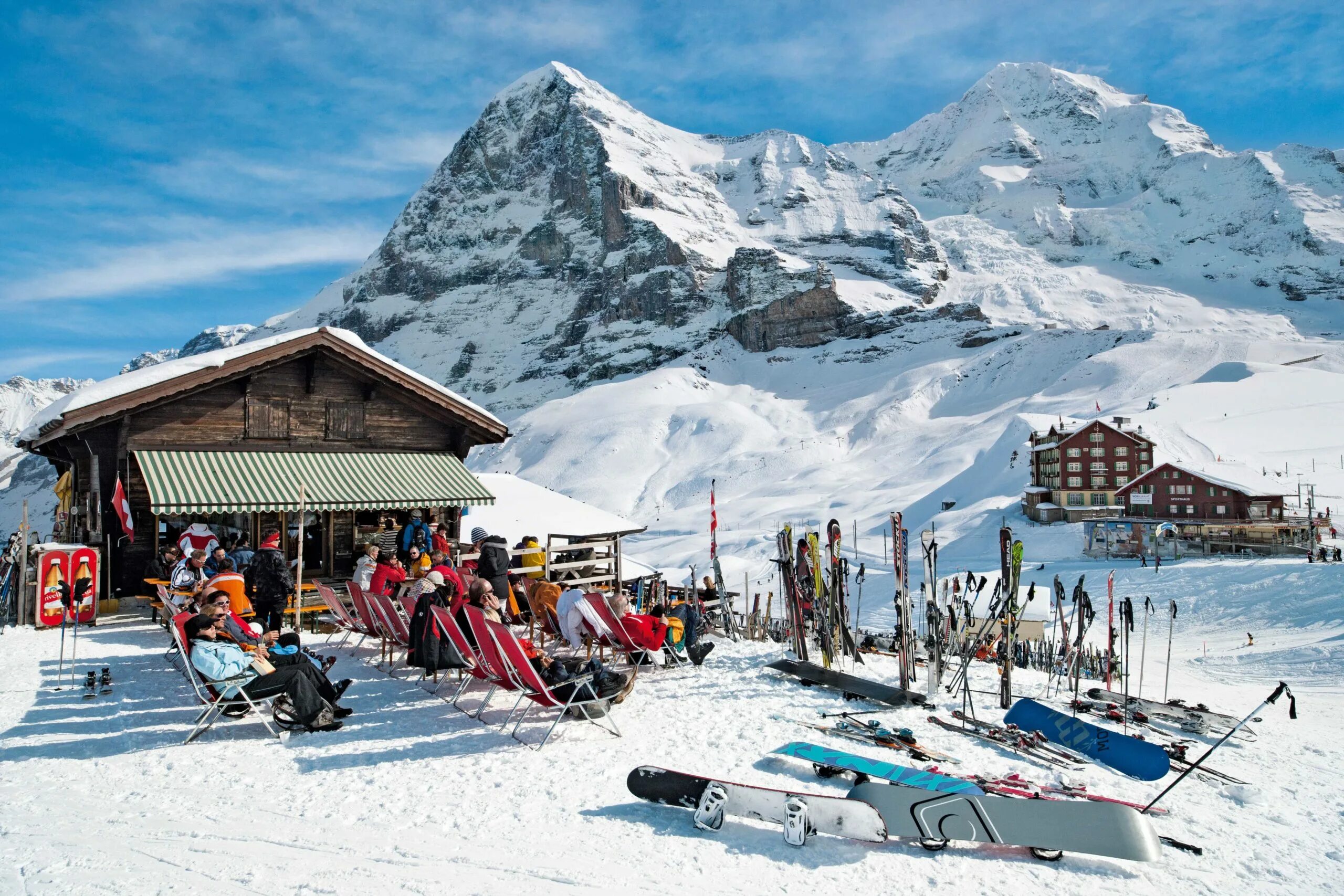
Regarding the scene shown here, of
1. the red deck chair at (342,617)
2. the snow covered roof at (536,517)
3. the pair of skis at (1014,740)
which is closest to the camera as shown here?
the pair of skis at (1014,740)

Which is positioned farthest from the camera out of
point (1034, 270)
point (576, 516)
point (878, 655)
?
point (1034, 270)

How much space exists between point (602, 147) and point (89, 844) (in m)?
171

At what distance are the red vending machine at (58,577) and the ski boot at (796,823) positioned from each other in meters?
9.81

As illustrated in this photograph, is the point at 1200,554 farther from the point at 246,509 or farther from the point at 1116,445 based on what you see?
the point at 246,509

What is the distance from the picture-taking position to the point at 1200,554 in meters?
32.7

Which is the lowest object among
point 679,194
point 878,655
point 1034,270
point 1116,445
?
point 878,655

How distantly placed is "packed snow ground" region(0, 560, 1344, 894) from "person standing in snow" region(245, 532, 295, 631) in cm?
112

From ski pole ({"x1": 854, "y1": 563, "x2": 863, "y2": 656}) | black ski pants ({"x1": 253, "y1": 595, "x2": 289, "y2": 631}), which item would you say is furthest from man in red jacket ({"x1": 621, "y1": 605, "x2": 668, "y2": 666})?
ski pole ({"x1": 854, "y1": 563, "x2": 863, "y2": 656})

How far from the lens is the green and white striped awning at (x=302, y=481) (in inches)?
462

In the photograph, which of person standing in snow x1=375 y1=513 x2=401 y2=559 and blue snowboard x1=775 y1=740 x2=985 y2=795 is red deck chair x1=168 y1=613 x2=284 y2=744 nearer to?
blue snowboard x1=775 y1=740 x2=985 y2=795

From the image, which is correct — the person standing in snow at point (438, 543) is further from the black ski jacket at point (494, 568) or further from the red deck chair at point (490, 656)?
the red deck chair at point (490, 656)

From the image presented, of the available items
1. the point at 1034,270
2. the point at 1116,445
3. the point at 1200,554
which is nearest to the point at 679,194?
the point at 1034,270

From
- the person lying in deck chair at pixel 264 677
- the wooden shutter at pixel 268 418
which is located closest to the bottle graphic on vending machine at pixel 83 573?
the wooden shutter at pixel 268 418

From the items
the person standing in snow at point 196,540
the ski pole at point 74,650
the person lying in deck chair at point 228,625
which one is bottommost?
the ski pole at point 74,650
